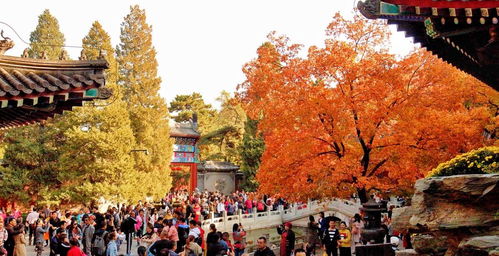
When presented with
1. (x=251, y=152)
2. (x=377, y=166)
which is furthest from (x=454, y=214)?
(x=251, y=152)

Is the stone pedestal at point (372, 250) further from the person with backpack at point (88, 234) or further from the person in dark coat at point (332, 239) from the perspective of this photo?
the person with backpack at point (88, 234)

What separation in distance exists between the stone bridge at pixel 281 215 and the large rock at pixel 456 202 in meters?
16.7

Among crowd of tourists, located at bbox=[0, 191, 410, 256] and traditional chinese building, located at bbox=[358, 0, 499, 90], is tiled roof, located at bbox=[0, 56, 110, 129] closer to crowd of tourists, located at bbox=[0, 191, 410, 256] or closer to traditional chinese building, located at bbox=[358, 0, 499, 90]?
crowd of tourists, located at bbox=[0, 191, 410, 256]

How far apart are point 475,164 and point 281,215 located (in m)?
24.4

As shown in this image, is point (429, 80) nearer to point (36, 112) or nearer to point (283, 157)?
point (283, 157)

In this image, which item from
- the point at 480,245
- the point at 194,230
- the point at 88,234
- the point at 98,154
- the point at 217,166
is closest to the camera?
the point at 480,245

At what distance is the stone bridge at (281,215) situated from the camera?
2791 cm

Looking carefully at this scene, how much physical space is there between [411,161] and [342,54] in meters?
4.70

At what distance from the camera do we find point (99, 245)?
1306 cm

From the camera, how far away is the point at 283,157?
18328 mm

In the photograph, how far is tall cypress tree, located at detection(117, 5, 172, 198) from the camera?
33531mm

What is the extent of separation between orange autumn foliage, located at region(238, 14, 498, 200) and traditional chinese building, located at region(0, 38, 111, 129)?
12039 mm

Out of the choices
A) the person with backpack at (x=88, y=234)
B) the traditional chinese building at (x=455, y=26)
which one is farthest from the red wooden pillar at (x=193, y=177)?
the traditional chinese building at (x=455, y=26)

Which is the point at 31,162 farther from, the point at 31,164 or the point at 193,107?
the point at 193,107
